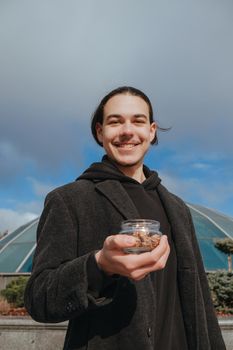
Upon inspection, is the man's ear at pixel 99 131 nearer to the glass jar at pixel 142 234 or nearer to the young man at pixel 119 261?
the young man at pixel 119 261

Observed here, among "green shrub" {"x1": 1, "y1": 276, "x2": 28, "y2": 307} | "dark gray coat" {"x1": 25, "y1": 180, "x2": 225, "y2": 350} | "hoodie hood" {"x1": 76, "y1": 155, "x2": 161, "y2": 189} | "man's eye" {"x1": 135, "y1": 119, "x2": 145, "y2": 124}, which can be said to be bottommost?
"dark gray coat" {"x1": 25, "y1": 180, "x2": 225, "y2": 350}

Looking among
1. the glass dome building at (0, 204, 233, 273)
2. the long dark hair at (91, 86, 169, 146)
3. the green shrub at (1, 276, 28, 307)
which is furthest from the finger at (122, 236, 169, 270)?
the glass dome building at (0, 204, 233, 273)

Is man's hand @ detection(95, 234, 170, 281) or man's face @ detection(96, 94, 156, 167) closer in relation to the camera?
man's hand @ detection(95, 234, 170, 281)

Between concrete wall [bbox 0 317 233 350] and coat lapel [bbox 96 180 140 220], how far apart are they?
17.1 ft

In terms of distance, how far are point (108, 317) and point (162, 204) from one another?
0.72 meters

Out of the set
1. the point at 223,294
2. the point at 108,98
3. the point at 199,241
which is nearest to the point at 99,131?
the point at 108,98

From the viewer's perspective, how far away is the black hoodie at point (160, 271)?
185cm

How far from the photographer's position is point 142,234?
4.59 feet

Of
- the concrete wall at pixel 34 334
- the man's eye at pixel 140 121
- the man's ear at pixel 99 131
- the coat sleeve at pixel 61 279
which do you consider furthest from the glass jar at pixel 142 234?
the concrete wall at pixel 34 334

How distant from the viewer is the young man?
5.11 feet

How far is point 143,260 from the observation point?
135 cm

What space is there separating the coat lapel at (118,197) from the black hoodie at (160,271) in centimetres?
6

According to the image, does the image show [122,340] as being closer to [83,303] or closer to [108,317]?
[108,317]

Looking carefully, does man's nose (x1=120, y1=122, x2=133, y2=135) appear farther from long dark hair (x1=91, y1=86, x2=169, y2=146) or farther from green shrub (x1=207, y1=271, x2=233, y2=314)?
green shrub (x1=207, y1=271, x2=233, y2=314)
